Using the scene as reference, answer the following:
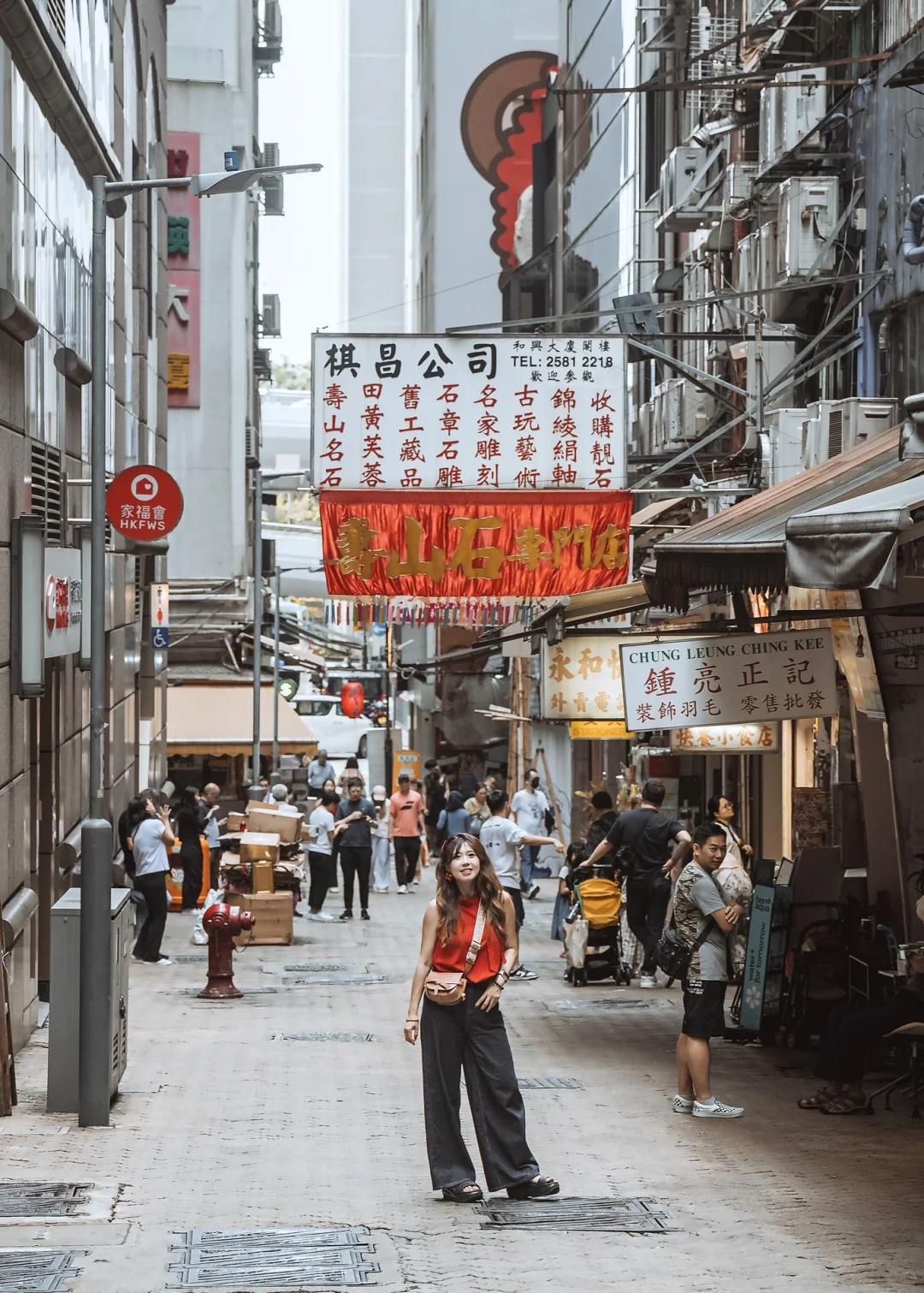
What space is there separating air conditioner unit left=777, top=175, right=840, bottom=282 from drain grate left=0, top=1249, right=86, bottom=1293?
13.2 m

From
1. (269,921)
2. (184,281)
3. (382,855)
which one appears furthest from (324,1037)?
(184,281)

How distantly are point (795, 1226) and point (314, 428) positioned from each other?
867 centimetres

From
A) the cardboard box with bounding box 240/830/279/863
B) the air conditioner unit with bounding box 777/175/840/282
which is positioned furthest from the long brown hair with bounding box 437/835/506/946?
the cardboard box with bounding box 240/830/279/863

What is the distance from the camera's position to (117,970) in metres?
11.1

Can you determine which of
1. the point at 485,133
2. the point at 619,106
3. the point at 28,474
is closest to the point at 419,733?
the point at 485,133

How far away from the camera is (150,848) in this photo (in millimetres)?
19078

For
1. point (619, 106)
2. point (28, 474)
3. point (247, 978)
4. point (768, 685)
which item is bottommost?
point (247, 978)

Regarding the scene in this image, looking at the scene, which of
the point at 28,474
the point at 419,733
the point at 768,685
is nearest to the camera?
the point at 768,685

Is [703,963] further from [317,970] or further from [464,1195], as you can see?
[317,970]

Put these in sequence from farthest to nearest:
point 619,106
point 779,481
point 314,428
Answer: point 619,106, point 779,481, point 314,428

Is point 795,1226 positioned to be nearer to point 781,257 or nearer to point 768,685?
point 768,685

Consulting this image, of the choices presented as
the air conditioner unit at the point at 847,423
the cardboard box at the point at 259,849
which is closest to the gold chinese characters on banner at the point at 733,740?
the air conditioner unit at the point at 847,423

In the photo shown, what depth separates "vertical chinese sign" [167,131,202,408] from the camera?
4088 centimetres

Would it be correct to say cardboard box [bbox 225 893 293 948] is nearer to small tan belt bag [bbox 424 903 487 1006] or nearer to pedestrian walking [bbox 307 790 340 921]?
pedestrian walking [bbox 307 790 340 921]
